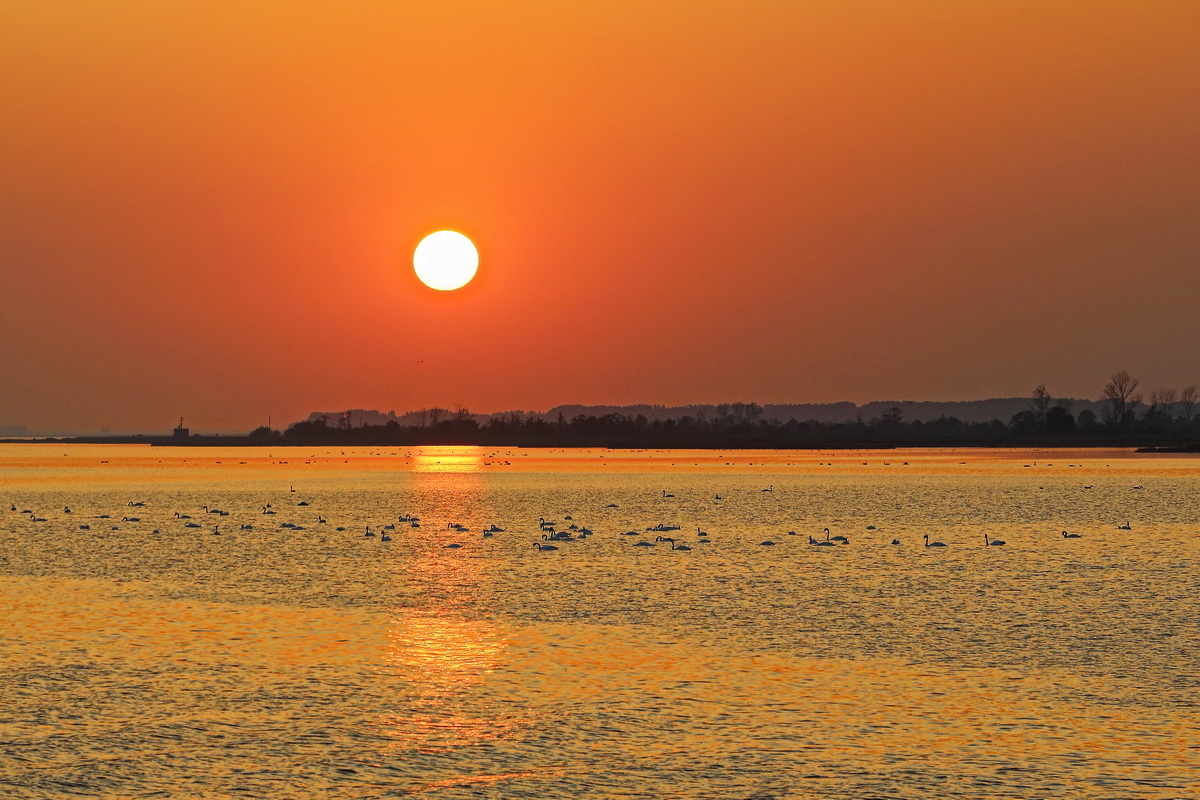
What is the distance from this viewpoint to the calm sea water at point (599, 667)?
1675 centimetres

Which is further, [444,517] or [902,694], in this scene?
[444,517]

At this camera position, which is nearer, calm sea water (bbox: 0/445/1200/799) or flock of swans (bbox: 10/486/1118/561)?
calm sea water (bbox: 0/445/1200/799)

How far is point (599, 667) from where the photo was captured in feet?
78.2

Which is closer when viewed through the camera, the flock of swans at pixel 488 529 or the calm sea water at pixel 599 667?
the calm sea water at pixel 599 667

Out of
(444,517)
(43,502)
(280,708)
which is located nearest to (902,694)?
(280,708)

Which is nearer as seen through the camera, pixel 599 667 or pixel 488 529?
pixel 599 667

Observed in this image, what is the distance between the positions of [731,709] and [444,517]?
2032 inches

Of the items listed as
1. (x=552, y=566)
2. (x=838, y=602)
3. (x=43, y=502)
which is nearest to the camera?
(x=838, y=602)

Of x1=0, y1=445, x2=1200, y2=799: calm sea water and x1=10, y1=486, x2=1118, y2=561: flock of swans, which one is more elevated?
x1=10, y1=486, x2=1118, y2=561: flock of swans

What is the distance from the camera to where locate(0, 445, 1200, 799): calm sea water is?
55.0 ft

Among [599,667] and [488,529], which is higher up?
[488,529]

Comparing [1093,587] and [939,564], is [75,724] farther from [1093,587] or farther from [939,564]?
[939,564]

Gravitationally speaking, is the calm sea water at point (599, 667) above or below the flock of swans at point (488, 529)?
below

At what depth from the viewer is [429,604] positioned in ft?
109
